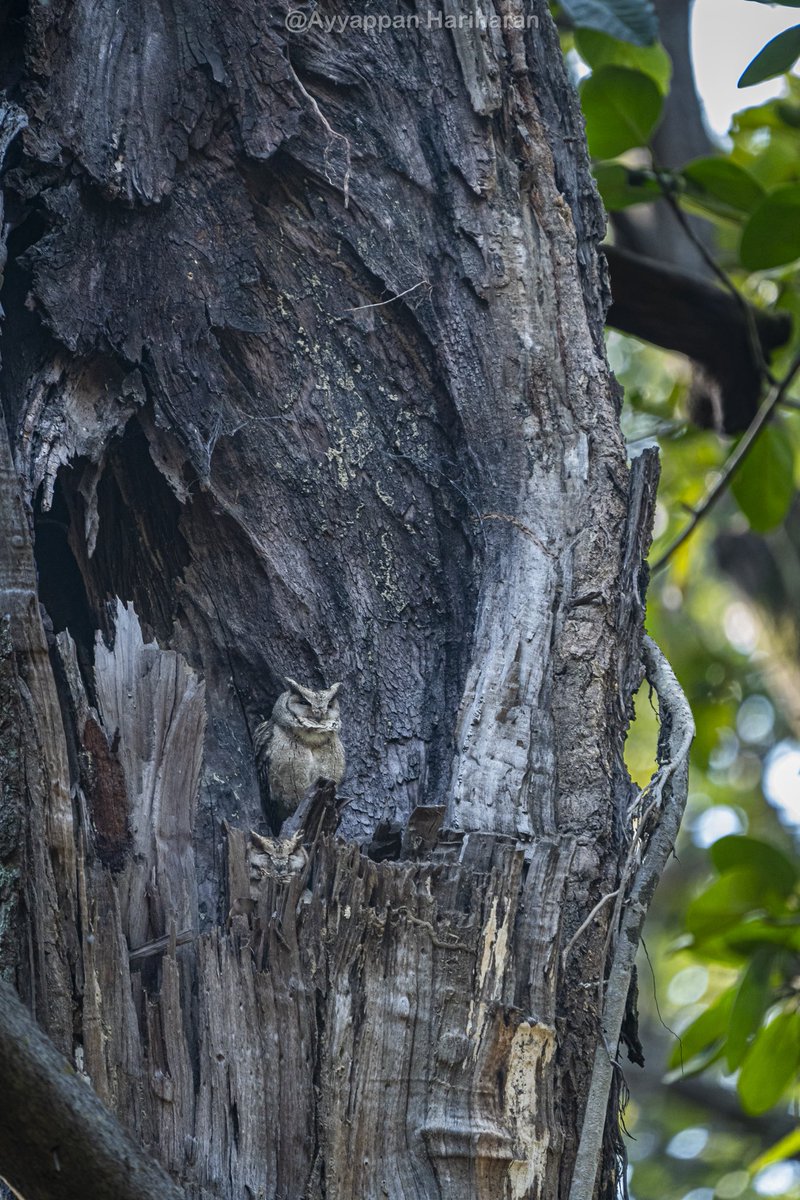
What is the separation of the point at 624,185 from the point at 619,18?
0.59 metres

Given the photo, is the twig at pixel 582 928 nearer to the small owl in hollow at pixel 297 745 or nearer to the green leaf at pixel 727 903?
the small owl in hollow at pixel 297 745

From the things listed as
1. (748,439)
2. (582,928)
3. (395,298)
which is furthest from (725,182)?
(582,928)

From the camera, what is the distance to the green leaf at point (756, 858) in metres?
3.71

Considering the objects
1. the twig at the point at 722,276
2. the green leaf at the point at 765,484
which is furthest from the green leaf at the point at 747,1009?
the twig at the point at 722,276

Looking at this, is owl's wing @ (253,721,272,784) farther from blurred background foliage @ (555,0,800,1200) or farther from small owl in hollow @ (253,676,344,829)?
blurred background foliage @ (555,0,800,1200)

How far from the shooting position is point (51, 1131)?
156 cm

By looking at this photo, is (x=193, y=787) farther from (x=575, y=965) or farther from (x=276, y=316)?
(x=276, y=316)

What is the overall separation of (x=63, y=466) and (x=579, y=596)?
114cm

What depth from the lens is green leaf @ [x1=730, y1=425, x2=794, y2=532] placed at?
416 centimetres

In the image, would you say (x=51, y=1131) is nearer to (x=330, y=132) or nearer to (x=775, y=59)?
(x=330, y=132)

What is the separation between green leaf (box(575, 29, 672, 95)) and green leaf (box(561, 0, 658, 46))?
0.19 meters

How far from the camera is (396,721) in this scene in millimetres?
2719

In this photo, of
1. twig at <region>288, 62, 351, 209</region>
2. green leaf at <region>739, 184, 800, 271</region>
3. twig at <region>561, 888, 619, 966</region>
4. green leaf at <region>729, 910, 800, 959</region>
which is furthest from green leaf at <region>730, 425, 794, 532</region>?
twig at <region>561, 888, 619, 966</region>

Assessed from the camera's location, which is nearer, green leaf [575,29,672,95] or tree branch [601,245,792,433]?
green leaf [575,29,672,95]
